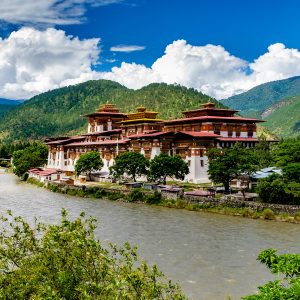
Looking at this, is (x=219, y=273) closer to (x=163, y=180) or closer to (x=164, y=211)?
(x=164, y=211)

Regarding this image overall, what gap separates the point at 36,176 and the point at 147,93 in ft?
349

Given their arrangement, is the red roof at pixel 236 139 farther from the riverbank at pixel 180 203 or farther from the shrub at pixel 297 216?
the shrub at pixel 297 216

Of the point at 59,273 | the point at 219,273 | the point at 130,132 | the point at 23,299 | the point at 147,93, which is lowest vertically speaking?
the point at 219,273

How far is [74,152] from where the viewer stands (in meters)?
92.4

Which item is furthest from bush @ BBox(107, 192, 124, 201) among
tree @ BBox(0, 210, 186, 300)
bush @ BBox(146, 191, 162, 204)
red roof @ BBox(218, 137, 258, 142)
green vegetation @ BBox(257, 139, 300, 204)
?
tree @ BBox(0, 210, 186, 300)

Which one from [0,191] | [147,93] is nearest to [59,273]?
[0,191]

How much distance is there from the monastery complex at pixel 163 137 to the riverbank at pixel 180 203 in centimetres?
1256

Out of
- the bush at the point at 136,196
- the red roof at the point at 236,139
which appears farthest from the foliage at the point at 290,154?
the red roof at the point at 236,139

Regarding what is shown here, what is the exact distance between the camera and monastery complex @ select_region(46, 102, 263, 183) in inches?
2616

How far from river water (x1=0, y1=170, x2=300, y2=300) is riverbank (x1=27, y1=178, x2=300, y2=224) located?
46.2 inches

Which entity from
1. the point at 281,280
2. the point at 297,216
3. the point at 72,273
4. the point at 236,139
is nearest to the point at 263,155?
the point at 236,139

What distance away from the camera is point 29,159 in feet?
312

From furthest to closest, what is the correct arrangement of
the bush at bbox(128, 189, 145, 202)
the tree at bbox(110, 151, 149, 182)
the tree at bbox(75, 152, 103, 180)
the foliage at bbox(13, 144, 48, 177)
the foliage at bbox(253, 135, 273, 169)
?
the foliage at bbox(13, 144, 48, 177), the tree at bbox(75, 152, 103, 180), the tree at bbox(110, 151, 149, 182), the foliage at bbox(253, 135, 273, 169), the bush at bbox(128, 189, 145, 202)

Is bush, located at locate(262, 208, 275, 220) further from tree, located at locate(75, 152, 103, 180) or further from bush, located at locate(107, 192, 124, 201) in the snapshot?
tree, located at locate(75, 152, 103, 180)
